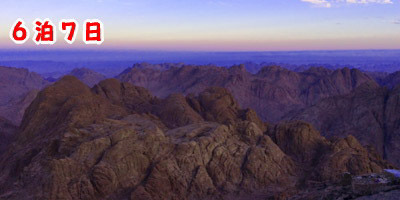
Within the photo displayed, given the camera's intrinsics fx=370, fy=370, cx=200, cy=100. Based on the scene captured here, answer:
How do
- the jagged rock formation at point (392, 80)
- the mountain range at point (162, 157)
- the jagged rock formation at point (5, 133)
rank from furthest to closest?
1. the jagged rock formation at point (392, 80)
2. the jagged rock formation at point (5, 133)
3. the mountain range at point (162, 157)

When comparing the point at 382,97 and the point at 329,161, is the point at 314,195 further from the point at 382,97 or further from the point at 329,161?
the point at 382,97

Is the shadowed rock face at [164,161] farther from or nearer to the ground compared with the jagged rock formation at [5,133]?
farther from the ground

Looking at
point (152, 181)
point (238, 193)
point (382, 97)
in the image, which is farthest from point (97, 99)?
point (382, 97)

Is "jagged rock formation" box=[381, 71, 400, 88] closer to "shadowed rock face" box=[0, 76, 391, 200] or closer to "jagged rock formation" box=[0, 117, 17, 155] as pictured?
"shadowed rock face" box=[0, 76, 391, 200]

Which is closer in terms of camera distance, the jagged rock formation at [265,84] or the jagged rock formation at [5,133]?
the jagged rock formation at [5,133]

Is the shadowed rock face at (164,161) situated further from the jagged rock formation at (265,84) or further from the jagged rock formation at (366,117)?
the jagged rock formation at (265,84)

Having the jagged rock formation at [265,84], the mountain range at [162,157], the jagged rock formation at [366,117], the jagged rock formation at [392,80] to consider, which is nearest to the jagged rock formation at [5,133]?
the mountain range at [162,157]
